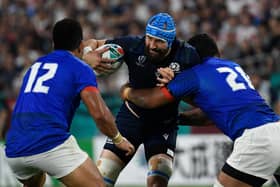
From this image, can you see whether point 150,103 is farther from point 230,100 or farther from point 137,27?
point 137,27

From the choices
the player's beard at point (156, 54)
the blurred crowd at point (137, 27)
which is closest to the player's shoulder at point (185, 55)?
the player's beard at point (156, 54)

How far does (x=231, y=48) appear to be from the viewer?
17.3 meters

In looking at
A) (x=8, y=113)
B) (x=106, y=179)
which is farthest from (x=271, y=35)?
(x=106, y=179)

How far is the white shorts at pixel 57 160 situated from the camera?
311 inches

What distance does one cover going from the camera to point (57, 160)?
7910 mm

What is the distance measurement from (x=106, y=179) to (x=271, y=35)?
8363 mm

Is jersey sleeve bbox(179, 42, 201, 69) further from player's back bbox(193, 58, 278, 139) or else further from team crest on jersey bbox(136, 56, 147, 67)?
player's back bbox(193, 58, 278, 139)

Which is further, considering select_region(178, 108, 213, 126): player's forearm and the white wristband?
select_region(178, 108, 213, 126): player's forearm

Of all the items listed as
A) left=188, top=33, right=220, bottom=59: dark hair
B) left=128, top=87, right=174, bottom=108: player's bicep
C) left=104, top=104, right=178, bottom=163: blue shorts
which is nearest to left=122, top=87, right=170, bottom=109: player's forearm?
left=128, top=87, right=174, bottom=108: player's bicep

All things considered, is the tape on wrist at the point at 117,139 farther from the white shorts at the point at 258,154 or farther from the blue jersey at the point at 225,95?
the white shorts at the point at 258,154

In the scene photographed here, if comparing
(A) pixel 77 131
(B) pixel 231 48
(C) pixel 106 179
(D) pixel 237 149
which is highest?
(D) pixel 237 149

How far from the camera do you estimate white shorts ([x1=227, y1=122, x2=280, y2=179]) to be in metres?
8.02

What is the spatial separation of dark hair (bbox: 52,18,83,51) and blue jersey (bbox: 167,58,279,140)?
1092 mm

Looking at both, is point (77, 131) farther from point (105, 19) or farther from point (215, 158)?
point (105, 19)
